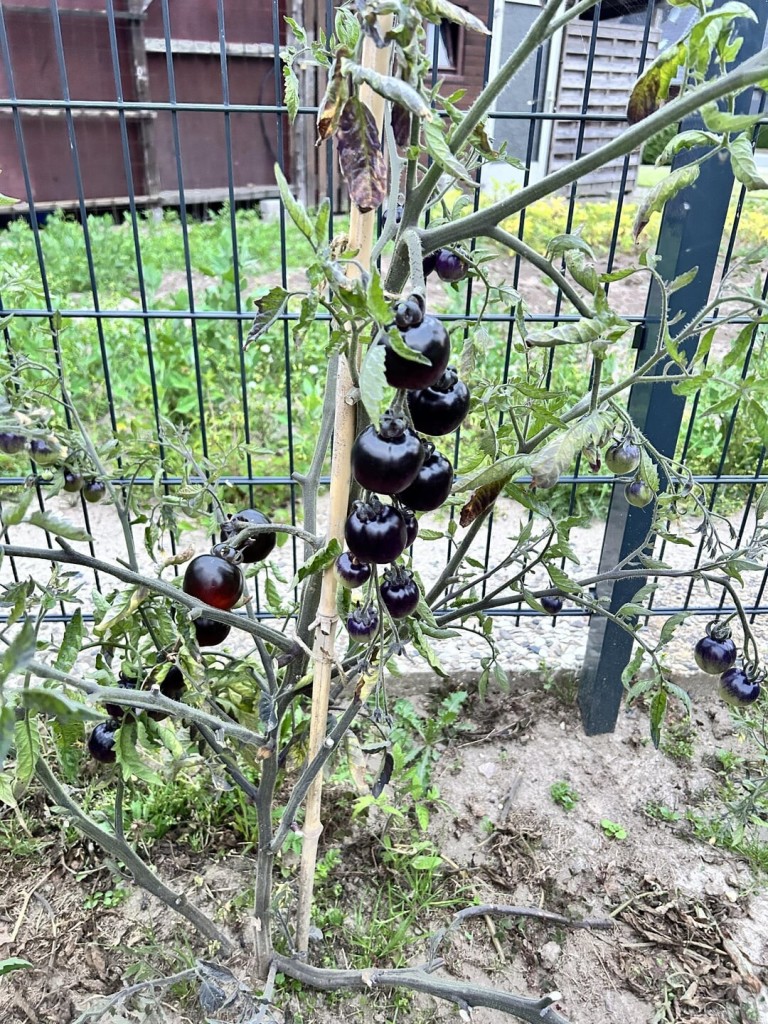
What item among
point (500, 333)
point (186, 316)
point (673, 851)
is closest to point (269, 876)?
point (673, 851)

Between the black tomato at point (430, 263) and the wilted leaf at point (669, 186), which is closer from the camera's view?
the wilted leaf at point (669, 186)

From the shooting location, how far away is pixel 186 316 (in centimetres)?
187

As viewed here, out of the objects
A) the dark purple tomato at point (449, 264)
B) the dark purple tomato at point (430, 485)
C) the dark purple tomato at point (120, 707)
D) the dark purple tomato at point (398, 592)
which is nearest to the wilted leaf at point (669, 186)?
the dark purple tomato at point (449, 264)

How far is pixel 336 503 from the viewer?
98cm

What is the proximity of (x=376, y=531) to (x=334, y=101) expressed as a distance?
41cm

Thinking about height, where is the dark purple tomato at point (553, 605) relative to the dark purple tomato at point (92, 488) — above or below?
below

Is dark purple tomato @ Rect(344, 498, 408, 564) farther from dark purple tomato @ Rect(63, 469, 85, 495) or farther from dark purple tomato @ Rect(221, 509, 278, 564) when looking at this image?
dark purple tomato @ Rect(63, 469, 85, 495)

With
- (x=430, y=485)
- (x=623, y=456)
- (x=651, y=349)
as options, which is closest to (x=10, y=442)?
(x=430, y=485)

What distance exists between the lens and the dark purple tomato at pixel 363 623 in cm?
103

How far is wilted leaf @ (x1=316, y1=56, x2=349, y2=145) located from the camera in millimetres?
686

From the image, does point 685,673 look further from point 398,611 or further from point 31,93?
point 31,93

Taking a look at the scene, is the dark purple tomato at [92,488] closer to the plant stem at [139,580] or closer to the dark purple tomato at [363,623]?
the plant stem at [139,580]

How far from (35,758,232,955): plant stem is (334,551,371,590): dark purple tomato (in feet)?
1.80

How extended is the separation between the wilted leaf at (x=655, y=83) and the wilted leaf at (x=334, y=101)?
29 cm
